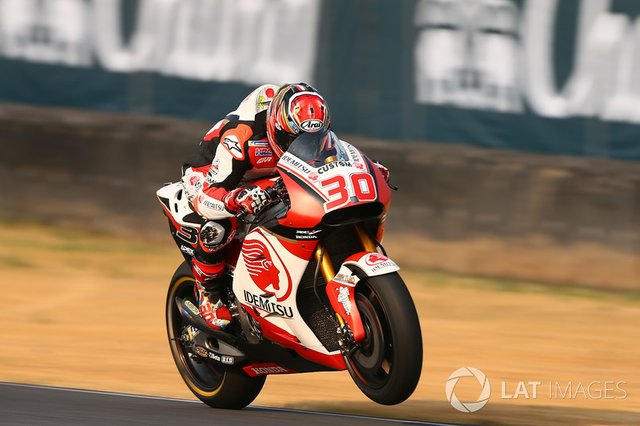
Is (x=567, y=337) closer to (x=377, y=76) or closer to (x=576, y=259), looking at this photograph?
(x=576, y=259)

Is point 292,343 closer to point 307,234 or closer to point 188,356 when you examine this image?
point 307,234

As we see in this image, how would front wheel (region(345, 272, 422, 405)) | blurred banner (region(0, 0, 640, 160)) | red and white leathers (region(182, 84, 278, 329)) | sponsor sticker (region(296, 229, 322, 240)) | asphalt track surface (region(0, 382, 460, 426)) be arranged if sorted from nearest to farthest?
front wheel (region(345, 272, 422, 405)), sponsor sticker (region(296, 229, 322, 240)), asphalt track surface (region(0, 382, 460, 426)), red and white leathers (region(182, 84, 278, 329)), blurred banner (region(0, 0, 640, 160))

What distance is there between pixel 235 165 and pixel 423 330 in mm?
4578

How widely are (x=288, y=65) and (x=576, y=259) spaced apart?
136 inches

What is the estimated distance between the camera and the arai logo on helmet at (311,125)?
6.39 metres

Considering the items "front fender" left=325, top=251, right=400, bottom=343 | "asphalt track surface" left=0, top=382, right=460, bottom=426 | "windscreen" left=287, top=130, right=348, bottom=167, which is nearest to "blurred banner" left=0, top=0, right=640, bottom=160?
"asphalt track surface" left=0, top=382, right=460, bottom=426

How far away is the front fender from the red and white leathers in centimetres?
64

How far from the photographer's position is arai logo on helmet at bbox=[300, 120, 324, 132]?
6395 millimetres

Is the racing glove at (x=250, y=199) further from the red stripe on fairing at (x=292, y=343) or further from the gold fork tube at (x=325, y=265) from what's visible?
the red stripe on fairing at (x=292, y=343)

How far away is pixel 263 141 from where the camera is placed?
6758 millimetres

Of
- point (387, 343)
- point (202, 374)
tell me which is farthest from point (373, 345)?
point (202, 374)

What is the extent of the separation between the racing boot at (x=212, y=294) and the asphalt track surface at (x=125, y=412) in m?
0.51

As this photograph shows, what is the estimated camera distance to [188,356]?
7.66 meters

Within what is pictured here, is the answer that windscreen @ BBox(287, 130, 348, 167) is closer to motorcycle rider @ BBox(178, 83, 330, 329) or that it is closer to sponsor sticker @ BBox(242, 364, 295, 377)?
motorcycle rider @ BBox(178, 83, 330, 329)
